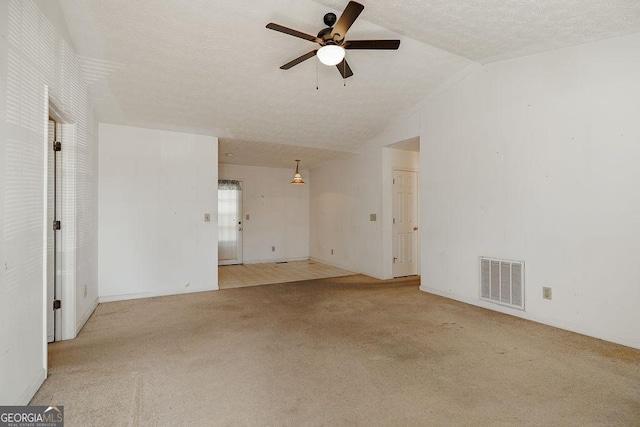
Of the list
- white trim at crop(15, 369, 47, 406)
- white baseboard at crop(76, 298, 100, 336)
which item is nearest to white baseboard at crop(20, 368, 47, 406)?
white trim at crop(15, 369, 47, 406)

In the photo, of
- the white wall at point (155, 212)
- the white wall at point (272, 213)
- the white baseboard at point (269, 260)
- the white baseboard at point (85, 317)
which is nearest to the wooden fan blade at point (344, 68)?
the white wall at point (155, 212)

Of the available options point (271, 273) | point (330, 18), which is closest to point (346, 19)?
point (330, 18)

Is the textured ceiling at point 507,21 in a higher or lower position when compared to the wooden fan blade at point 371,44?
higher

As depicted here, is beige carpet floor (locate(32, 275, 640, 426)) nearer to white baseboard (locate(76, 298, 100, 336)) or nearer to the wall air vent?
white baseboard (locate(76, 298, 100, 336))

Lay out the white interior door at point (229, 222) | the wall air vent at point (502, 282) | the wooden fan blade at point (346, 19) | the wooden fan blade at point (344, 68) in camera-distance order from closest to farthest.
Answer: the wooden fan blade at point (346, 19) < the wooden fan blade at point (344, 68) < the wall air vent at point (502, 282) < the white interior door at point (229, 222)

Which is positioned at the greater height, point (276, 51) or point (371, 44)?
point (276, 51)

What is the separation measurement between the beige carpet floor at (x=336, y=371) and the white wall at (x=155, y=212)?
2.53 ft

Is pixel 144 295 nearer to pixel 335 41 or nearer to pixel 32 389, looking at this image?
pixel 32 389

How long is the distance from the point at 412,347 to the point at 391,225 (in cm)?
322

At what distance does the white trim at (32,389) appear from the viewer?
2.02 metres

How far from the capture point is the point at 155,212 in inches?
192

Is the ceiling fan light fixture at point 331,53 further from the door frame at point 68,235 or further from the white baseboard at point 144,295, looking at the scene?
the white baseboard at point 144,295

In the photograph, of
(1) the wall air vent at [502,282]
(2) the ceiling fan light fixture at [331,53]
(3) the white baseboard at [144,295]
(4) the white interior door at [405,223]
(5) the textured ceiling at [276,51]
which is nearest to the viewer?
(2) the ceiling fan light fixture at [331,53]

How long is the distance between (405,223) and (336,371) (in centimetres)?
415
